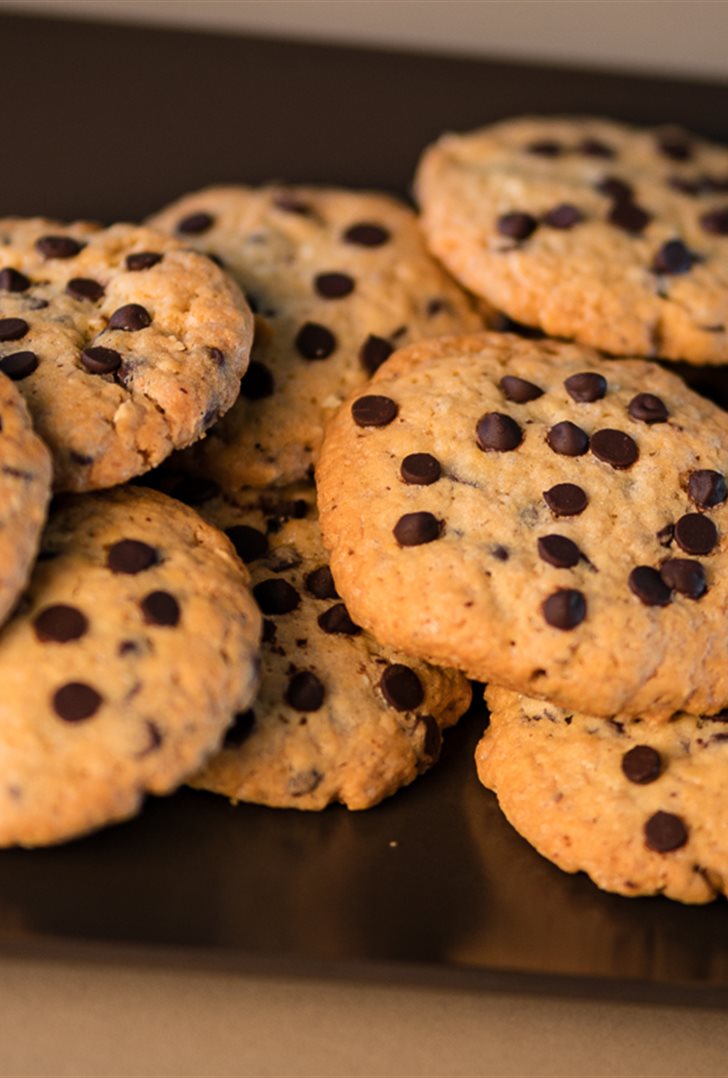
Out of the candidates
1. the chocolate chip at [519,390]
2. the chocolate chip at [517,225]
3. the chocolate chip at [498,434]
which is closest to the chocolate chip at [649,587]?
the chocolate chip at [498,434]

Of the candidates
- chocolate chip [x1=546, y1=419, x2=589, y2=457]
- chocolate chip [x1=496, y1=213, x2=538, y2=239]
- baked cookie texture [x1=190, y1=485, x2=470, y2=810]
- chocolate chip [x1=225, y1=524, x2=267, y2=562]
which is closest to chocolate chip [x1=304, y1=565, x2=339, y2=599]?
baked cookie texture [x1=190, y1=485, x2=470, y2=810]

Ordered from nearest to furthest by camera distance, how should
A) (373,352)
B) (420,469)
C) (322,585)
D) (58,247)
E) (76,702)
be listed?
1. (76,702)
2. (420,469)
3. (322,585)
4. (58,247)
5. (373,352)

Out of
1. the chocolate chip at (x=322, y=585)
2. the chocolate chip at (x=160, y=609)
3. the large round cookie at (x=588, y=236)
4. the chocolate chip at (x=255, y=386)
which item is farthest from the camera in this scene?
the large round cookie at (x=588, y=236)

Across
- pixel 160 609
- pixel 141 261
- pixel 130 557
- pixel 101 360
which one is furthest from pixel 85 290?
pixel 160 609

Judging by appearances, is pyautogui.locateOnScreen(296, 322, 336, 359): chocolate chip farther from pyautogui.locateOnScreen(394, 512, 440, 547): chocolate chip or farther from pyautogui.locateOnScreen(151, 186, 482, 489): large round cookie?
pyautogui.locateOnScreen(394, 512, 440, 547): chocolate chip

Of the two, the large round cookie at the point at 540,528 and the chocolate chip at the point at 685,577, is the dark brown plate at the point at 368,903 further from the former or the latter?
the chocolate chip at the point at 685,577

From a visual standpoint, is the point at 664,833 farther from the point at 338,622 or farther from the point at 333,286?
the point at 333,286
